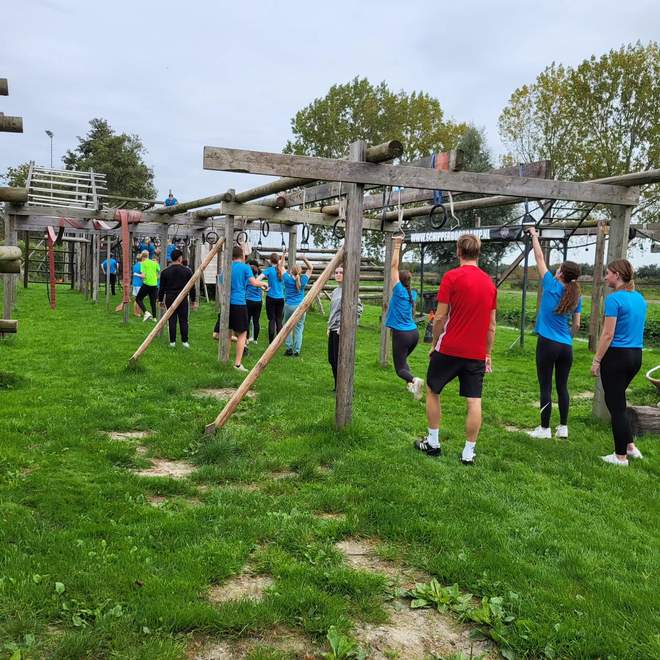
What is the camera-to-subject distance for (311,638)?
9.61 feet

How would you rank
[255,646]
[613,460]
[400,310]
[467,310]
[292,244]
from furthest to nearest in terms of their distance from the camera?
[292,244], [400,310], [613,460], [467,310], [255,646]

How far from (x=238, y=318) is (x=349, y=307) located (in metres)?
4.14

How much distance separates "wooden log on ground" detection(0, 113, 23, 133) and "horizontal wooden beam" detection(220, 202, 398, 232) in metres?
6.14

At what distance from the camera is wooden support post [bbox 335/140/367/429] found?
6.00 metres

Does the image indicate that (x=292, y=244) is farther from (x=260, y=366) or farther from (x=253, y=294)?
(x=260, y=366)

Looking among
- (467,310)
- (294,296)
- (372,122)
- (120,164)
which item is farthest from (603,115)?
(120,164)

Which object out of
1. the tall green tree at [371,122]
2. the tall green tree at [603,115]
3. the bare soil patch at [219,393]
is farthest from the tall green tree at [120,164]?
the bare soil patch at [219,393]

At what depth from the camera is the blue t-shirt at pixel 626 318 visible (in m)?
5.70

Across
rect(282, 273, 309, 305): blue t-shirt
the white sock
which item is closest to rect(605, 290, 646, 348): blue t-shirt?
the white sock

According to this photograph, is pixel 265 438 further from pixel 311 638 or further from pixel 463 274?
pixel 311 638

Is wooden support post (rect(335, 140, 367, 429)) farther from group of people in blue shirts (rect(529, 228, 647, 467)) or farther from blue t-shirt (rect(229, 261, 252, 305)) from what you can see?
blue t-shirt (rect(229, 261, 252, 305))

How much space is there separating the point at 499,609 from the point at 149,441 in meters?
3.74

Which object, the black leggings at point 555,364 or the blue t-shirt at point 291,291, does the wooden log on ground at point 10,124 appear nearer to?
the black leggings at point 555,364

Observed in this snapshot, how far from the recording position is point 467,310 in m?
5.26
